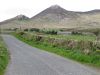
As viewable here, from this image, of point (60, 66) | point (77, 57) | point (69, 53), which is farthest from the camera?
point (69, 53)

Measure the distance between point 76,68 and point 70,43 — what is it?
50.3ft

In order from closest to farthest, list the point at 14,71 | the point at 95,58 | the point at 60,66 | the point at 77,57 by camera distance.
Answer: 1. the point at 14,71
2. the point at 60,66
3. the point at 95,58
4. the point at 77,57

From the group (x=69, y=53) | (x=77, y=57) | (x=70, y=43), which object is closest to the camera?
(x=77, y=57)

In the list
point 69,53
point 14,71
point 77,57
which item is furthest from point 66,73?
point 69,53

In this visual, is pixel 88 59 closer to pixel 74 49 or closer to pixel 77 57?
pixel 77 57

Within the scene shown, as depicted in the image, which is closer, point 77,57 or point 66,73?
point 66,73

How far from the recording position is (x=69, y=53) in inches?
1618

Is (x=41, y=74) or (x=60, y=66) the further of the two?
(x=60, y=66)

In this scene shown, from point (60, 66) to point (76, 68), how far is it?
196cm

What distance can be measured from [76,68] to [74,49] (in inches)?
497

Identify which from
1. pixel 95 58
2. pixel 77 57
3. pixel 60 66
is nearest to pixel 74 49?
pixel 77 57

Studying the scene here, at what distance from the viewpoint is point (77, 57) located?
37500mm

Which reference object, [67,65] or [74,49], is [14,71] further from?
[74,49]

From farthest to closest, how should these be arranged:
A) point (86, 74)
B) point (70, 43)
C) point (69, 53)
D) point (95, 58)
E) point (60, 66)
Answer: point (70, 43), point (69, 53), point (95, 58), point (60, 66), point (86, 74)
